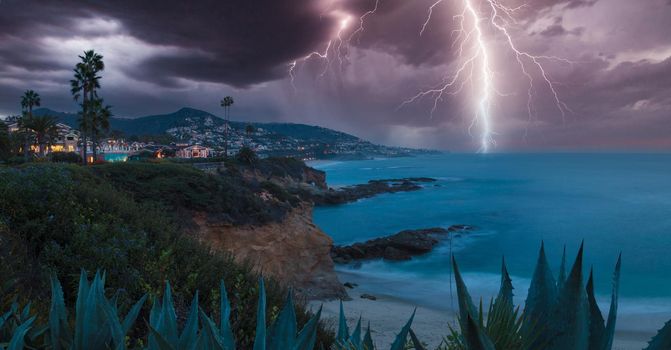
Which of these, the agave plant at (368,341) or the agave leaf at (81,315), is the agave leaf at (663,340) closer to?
the agave plant at (368,341)

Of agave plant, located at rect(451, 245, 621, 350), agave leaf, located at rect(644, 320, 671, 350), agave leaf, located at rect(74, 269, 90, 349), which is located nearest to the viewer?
agave leaf, located at rect(644, 320, 671, 350)

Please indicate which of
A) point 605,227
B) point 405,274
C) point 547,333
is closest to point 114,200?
point 547,333

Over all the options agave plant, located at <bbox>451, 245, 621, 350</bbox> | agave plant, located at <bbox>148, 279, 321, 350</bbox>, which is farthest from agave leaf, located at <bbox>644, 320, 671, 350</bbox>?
agave plant, located at <bbox>148, 279, 321, 350</bbox>

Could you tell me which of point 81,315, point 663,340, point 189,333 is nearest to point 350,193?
point 81,315

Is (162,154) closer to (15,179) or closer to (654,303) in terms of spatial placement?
(15,179)

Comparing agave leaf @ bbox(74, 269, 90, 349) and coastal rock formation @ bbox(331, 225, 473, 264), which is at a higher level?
agave leaf @ bbox(74, 269, 90, 349)

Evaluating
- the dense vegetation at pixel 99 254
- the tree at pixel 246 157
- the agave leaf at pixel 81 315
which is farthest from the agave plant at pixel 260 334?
the tree at pixel 246 157

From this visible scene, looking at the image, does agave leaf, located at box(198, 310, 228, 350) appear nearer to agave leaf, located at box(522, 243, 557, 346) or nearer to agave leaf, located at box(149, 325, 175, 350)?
agave leaf, located at box(149, 325, 175, 350)
